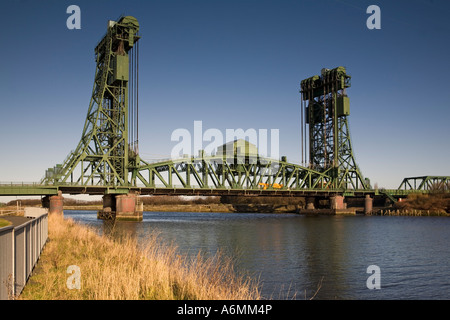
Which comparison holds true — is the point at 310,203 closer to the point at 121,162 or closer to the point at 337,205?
the point at 337,205

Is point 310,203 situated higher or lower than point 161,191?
lower

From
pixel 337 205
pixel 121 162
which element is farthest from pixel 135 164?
pixel 337 205

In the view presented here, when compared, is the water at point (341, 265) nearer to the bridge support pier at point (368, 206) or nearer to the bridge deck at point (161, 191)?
the bridge deck at point (161, 191)

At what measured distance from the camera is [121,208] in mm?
76938

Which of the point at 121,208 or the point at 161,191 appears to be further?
the point at 161,191

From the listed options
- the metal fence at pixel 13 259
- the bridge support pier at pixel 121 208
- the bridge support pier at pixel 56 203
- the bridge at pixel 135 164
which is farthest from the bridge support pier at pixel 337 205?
the metal fence at pixel 13 259

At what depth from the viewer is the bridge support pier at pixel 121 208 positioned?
76188 mm

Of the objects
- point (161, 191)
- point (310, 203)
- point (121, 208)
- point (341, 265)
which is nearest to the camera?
point (341, 265)

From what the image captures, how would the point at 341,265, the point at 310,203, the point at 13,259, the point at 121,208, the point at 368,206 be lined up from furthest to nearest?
the point at 310,203 → the point at 368,206 → the point at 121,208 → the point at 341,265 → the point at 13,259

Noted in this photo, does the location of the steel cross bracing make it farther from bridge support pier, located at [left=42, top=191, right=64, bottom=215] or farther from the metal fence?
the metal fence

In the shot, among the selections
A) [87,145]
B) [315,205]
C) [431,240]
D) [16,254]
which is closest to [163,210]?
[315,205]

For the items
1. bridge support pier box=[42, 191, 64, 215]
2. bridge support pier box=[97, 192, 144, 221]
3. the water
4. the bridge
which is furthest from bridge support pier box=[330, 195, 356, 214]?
bridge support pier box=[42, 191, 64, 215]

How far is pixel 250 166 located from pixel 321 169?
27501 mm
